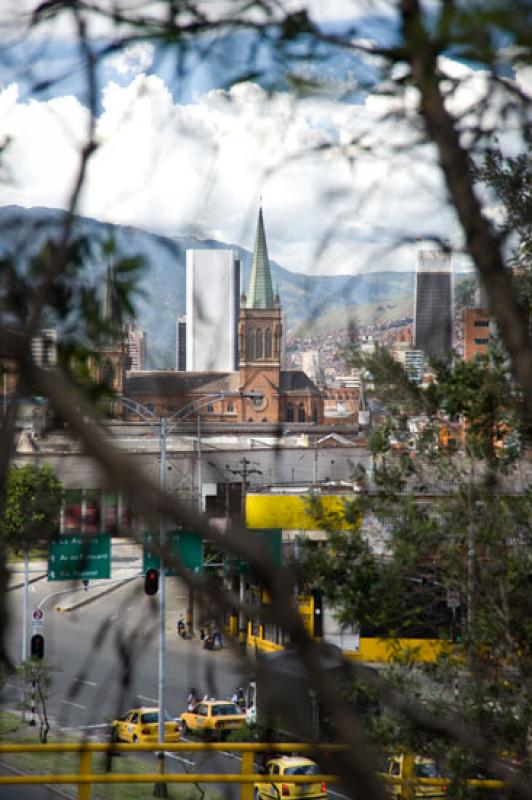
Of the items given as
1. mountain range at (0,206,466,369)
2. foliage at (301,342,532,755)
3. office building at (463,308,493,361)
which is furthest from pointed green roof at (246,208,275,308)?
foliage at (301,342,532,755)

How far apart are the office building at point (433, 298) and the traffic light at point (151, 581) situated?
0.58m

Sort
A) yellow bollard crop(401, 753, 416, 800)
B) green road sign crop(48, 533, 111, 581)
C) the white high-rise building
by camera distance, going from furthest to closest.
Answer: yellow bollard crop(401, 753, 416, 800), green road sign crop(48, 533, 111, 581), the white high-rise building

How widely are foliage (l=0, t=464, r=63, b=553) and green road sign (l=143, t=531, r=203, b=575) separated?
180 mm

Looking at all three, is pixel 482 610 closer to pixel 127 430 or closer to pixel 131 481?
pixel 127 430

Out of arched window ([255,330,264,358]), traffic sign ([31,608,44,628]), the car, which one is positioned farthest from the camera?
the car

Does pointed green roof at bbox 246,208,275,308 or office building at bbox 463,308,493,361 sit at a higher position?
office building at bbox 463,308,493,361

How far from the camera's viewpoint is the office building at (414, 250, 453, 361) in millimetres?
1364

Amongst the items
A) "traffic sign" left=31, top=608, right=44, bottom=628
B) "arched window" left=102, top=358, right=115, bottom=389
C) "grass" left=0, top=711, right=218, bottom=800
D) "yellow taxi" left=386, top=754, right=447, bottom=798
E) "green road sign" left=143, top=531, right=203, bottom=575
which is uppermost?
"arched window" left=102, top=358, right=115, bottom=389

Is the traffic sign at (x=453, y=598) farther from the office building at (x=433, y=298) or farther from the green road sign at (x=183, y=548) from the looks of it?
the green road sign at (x=183, y=548)

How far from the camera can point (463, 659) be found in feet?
12.1

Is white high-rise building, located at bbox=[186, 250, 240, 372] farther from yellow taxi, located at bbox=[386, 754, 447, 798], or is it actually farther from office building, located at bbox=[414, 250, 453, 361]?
yellow taxi, located at bbox=[386, 754, 447, 798]

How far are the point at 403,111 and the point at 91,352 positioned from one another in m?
0.42

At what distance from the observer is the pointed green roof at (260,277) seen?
1114mm

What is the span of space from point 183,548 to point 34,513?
43 centimetres
